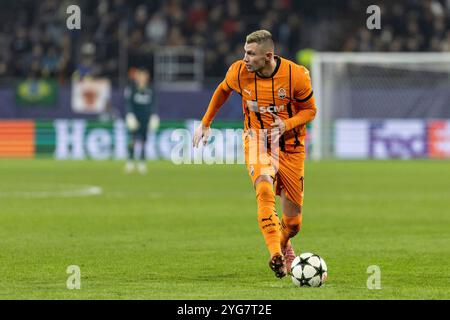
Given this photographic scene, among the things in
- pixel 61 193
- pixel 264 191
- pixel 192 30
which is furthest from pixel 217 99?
pixel 192 30

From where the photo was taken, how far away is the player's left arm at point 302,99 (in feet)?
35.5

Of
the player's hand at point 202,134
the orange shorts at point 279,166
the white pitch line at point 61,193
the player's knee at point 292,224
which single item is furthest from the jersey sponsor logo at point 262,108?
the white pitch line at point 61,193

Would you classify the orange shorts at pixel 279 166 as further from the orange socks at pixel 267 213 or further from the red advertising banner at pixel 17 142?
the red advertising banner at pixel 17 142

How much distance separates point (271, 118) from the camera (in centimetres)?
1096

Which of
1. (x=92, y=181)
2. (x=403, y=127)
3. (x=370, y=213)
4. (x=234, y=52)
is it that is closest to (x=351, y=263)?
(x=370, y=213)

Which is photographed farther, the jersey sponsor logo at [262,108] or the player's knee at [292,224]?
the player's knee at [292,224]

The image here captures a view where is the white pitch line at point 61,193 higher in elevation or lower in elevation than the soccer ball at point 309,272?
lower

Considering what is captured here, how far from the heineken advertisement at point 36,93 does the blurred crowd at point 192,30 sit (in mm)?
1380

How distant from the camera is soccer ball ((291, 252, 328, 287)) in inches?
393

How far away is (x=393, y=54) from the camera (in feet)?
117

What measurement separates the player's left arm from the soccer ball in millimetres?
1347

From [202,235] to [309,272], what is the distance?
5195 millimetres

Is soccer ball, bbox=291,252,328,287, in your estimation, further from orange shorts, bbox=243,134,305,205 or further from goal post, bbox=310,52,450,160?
goal post, bbox=310,52,450,160

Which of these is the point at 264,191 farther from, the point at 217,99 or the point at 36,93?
the point at 36,93
